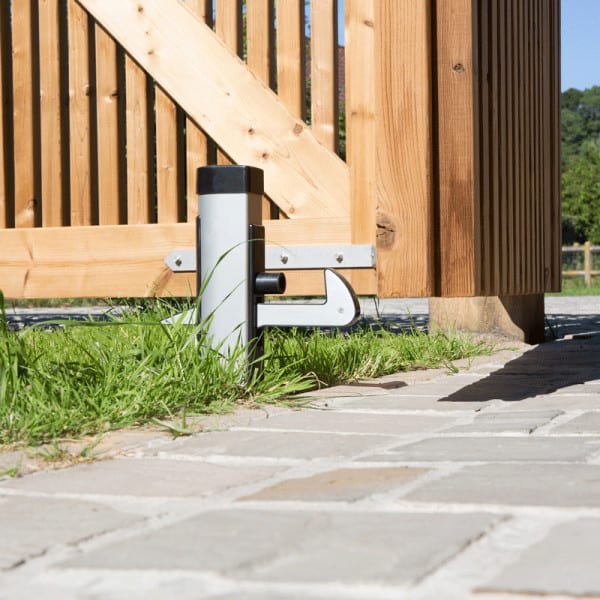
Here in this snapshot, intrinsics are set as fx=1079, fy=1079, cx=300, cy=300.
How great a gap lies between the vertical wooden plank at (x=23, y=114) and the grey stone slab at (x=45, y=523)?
8.86 ft

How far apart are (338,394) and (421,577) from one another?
8.07 feet

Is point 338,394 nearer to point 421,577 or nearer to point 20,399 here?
point 20,399

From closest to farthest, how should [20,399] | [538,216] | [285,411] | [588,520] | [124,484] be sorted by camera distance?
1. [588,520]
2. [124,484]
3. [20,399]
4. [285,411]
5. [538,216]

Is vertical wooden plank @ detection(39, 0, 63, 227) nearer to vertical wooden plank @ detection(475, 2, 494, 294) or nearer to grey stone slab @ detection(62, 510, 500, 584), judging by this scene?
vertical wooden plank @ detection(475, 2, 494, 294)

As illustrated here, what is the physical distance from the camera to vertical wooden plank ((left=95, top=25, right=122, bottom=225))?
4.46m

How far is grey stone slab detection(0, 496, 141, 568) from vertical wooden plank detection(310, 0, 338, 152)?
2348 mm

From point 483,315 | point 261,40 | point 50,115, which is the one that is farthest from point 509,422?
point 483,315

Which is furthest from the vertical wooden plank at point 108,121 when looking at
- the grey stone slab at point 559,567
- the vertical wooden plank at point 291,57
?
the grey stone slab at point 559,567

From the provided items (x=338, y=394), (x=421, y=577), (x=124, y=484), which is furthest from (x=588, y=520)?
(x=338, y=394)

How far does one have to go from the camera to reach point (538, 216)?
570cm

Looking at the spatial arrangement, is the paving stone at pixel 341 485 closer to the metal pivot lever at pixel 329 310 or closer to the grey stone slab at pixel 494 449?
the grey stone slab at pixel 494 449

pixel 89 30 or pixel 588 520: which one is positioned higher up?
pixel 89 30

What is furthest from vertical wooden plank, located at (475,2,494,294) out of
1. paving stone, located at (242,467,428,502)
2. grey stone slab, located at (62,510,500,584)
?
grey stone slab, located at (62,510,500,584)

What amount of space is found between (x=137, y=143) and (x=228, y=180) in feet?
2.59
